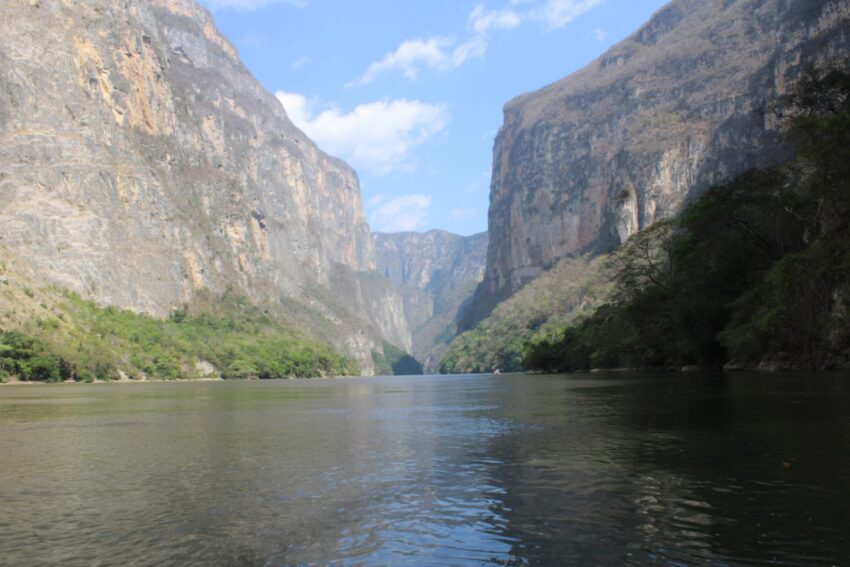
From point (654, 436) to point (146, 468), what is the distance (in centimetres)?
1074

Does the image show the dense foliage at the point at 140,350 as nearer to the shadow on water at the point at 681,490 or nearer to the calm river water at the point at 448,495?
the calm river water at the point at 448,495

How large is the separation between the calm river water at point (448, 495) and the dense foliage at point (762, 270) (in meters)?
28.9

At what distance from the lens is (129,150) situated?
186 metres

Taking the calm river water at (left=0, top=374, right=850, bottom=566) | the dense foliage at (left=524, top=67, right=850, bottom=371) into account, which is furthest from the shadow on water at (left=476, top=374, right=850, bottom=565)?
the dense foliage at (left=524, top=67, right=850, bottom=371)

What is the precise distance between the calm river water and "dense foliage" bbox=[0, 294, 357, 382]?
87010 mm

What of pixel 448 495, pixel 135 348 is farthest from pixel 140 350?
pixel 448 495

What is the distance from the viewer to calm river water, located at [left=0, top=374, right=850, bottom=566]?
7281 mm

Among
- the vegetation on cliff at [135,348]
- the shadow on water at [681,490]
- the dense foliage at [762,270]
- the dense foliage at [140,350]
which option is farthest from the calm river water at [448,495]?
the dense foliage at [140,350]

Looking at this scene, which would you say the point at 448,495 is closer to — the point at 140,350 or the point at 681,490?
the point at 681,490

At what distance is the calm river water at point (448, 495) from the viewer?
7.28m

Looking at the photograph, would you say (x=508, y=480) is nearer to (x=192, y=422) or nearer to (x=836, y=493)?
(x=836, y=493)

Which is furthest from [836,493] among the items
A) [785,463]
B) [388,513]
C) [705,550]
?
[388,513]

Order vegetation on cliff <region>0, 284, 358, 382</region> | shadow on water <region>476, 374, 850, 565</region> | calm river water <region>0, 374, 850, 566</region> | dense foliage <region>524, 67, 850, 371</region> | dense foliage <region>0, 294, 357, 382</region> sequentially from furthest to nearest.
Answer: vegetation on cliff <region>0, 284, 358, 382</region> → dense foliage <region>0, 294, 357, 382</region> → dense foliage <region>524, 67, 850, 371</region> → calm river water <region>0, 374, 850, 566</region> → shadow on water <region>476, 374, 850, 565</region>

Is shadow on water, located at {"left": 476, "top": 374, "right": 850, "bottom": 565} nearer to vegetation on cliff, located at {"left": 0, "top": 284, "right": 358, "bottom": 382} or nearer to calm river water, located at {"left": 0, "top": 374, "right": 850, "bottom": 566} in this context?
calm river water, located at {"left": 0, "top": 374, "right": 850, "bottom": 566}
